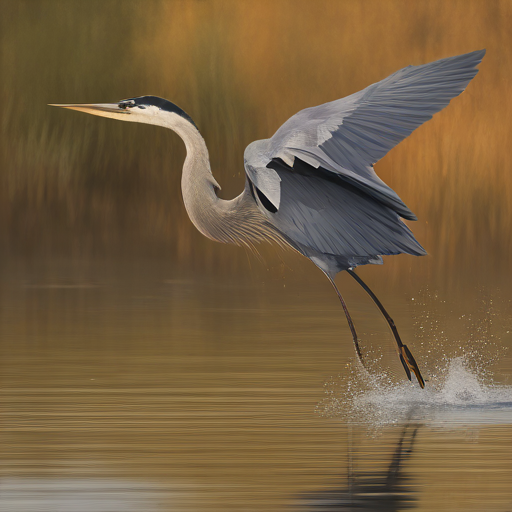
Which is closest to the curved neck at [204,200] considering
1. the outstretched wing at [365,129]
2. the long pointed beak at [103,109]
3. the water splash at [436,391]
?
the long pointed beak at [103,109]

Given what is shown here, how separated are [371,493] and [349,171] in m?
2.64

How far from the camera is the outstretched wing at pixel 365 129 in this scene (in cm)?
766

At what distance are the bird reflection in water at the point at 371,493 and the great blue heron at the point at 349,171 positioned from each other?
2272mm

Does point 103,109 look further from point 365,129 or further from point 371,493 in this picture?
point 371,493

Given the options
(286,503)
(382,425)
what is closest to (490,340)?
(382,425)

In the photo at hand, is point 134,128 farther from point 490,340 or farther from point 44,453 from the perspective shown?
point 44,453

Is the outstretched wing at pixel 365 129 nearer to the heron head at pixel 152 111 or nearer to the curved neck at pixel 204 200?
the curved neck at pixel 204 200

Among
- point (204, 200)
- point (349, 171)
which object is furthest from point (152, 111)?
point (349, 171)

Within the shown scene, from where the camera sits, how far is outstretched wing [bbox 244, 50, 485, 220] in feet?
25.1

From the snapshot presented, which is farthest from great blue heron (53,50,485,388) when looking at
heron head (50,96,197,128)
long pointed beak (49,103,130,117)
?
long pointed beak (49,103,130,117)

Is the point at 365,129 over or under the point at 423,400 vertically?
over

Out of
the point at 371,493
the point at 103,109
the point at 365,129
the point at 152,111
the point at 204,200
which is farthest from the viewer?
the point at 103,109

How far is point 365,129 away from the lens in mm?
8016

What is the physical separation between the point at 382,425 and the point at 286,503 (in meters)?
1.85
